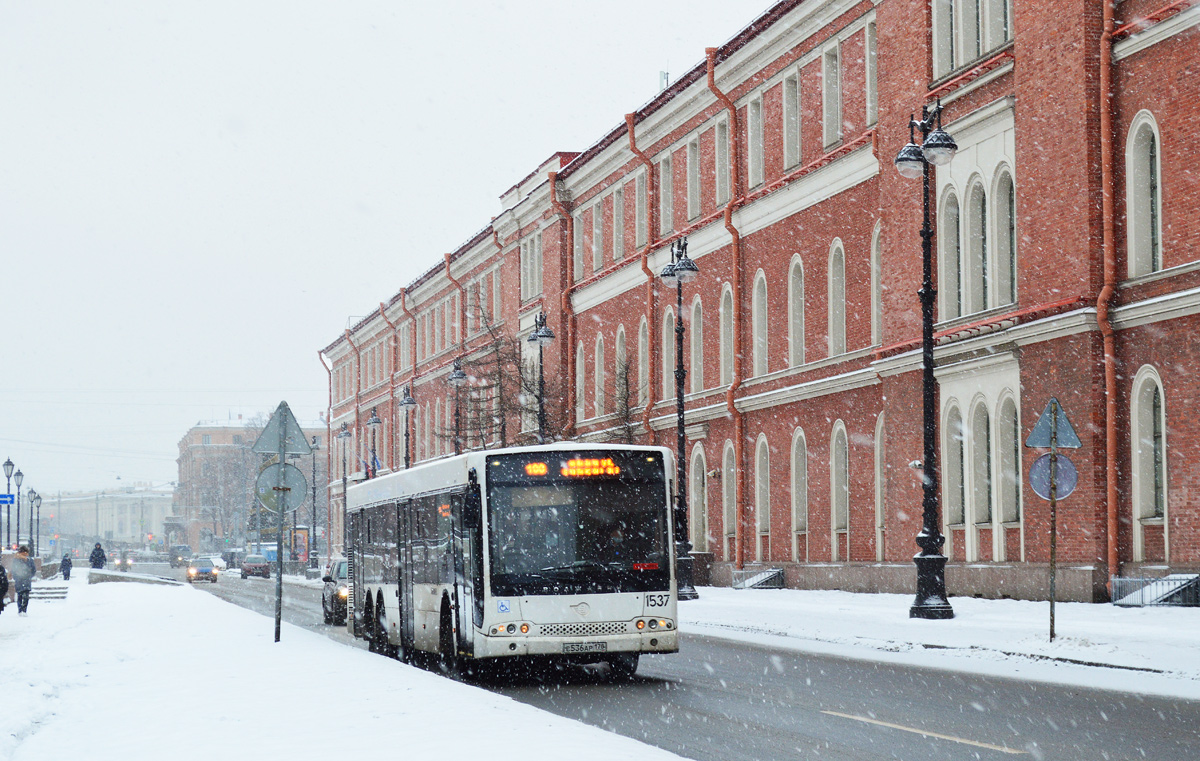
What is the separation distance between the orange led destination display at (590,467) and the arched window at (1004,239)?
538 inches

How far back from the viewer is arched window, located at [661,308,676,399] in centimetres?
4644

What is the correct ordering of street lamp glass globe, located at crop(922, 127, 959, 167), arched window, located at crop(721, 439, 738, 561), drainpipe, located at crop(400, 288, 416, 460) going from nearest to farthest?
street lamp glass globe, located at crop(922, 127, 959, 167) → arched window, located at crop(721, 439, 738, 561) → drainpipe, located at crop(400, 288, 416, 460)

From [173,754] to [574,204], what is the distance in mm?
45861

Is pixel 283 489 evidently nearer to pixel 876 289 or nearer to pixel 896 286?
pixel 896 286

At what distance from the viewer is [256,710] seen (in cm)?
1248

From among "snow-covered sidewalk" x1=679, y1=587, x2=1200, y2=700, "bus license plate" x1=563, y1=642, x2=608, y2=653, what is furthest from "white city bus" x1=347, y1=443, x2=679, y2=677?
"snow-covered sidewalk" x1=679, y1=587, x2=1200, y2=700

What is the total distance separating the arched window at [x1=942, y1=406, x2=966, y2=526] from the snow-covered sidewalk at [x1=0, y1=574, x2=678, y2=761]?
44.4 feet

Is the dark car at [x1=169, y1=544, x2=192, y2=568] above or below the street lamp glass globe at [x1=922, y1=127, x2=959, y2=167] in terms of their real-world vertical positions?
below

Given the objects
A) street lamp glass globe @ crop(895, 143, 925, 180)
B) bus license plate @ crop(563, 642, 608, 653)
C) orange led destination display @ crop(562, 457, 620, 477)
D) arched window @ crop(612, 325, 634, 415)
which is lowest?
bus license plate @ crop(563, 642, 608, 653)

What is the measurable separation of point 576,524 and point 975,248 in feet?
50.4

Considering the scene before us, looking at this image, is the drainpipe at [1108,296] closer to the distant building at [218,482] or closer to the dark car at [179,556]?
the dark car at [179,556]

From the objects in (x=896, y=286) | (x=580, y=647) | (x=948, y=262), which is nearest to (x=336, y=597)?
(x=896, y=286)

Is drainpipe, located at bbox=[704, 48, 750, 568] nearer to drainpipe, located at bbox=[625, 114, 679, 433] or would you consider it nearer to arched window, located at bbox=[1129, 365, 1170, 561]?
drainpipe, located at bbox=[625, 114, 679, 433]

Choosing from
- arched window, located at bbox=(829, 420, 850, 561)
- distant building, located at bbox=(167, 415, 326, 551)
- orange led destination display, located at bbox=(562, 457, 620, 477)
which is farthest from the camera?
distant building, located at bbox=(167, 415, 326, 551)
